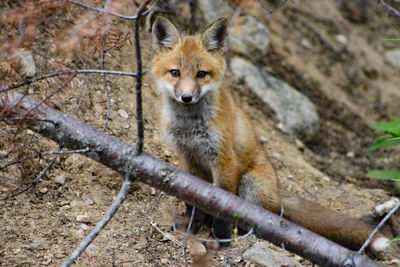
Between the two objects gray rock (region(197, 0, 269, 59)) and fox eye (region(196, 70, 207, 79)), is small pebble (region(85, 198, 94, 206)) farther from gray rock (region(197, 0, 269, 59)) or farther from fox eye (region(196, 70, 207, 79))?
gray rock (region(197, 0, 269, 59))

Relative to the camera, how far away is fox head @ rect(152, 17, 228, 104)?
3672mm

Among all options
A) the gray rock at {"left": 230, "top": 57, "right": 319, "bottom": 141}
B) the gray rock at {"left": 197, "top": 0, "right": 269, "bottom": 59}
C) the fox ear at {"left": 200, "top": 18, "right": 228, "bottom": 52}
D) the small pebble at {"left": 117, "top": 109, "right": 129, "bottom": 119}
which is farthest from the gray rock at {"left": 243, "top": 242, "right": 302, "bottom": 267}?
the gray rock at {"left": 197, "top": 0, "right": 269, "bottom": 59}

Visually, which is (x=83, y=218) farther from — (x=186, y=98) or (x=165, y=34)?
(x=165, y=34)

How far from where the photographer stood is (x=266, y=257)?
3613mm

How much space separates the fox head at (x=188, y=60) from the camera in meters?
3.67

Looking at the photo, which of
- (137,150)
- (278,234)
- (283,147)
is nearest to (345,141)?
(283,147)

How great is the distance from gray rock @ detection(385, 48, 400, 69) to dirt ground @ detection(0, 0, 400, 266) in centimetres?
12

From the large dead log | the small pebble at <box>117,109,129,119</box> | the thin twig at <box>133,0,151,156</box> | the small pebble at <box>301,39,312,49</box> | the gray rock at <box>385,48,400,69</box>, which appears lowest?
the small pebble at <box>117,109,129,119</box>

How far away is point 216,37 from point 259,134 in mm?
2070

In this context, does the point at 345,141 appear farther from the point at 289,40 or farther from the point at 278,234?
the point at 278,234

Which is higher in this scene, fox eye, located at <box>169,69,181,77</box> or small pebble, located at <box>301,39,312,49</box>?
fox eye, located at <box>169,69,181,77</box>

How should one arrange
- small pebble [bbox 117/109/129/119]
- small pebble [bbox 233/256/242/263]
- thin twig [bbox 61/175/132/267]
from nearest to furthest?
thin twig [bbox 61/175/132/267] < small pebble [bbox 233/256/242/263] < small pebble [bbox 117/109/129/119]

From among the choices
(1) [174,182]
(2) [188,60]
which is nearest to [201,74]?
(2) [188,60]

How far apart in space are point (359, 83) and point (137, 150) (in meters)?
6.00
